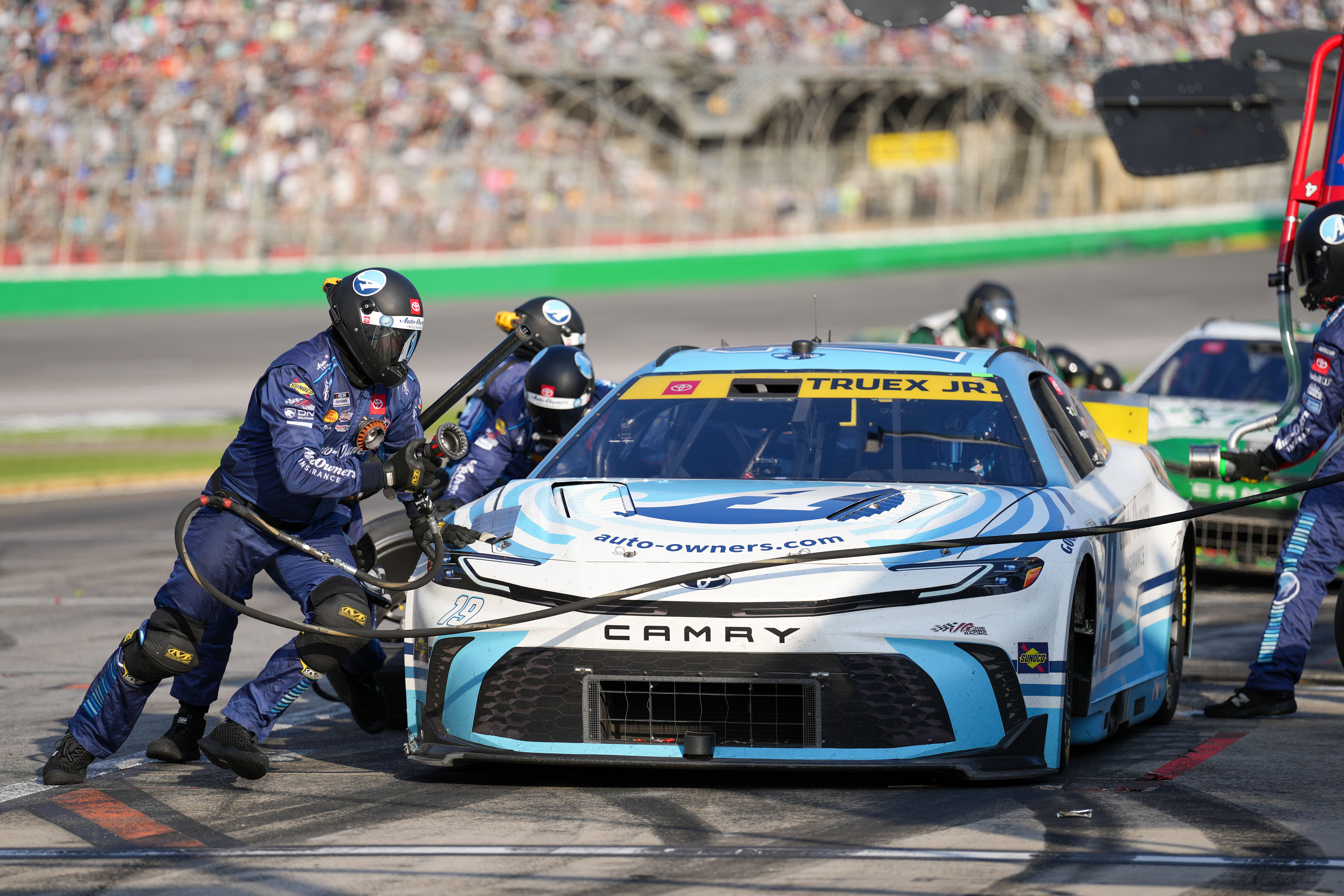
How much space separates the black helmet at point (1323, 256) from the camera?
22.8 feet

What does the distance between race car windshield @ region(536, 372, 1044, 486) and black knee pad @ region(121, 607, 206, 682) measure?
4.33 feet

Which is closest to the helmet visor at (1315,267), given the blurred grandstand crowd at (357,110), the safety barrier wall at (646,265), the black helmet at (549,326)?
the black helmet at (549,326)

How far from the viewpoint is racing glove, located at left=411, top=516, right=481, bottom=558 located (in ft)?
17.7

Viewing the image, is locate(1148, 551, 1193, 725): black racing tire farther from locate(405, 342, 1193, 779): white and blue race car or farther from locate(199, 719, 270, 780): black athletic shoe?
locate(199, 719, 270, 780): black athletic shoe

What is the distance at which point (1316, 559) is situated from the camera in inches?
272

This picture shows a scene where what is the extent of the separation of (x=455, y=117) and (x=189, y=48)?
5.27 meters

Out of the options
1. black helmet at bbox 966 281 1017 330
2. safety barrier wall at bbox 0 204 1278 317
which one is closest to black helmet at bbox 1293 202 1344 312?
black helmet at bbox 966 281 1017 330

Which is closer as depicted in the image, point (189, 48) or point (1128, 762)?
point (1128, 762)

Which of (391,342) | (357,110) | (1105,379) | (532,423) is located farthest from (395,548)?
(357,110)

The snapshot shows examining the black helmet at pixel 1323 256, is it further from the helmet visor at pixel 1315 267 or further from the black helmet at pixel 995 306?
the black helmet at pixel 995 306

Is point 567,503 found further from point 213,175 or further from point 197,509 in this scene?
point 213,175

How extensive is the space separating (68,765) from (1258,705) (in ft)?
13.9

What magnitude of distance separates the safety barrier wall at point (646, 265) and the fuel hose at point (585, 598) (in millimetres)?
25302

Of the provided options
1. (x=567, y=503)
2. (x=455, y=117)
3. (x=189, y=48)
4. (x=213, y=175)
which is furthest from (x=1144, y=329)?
(x=567, y=503)
